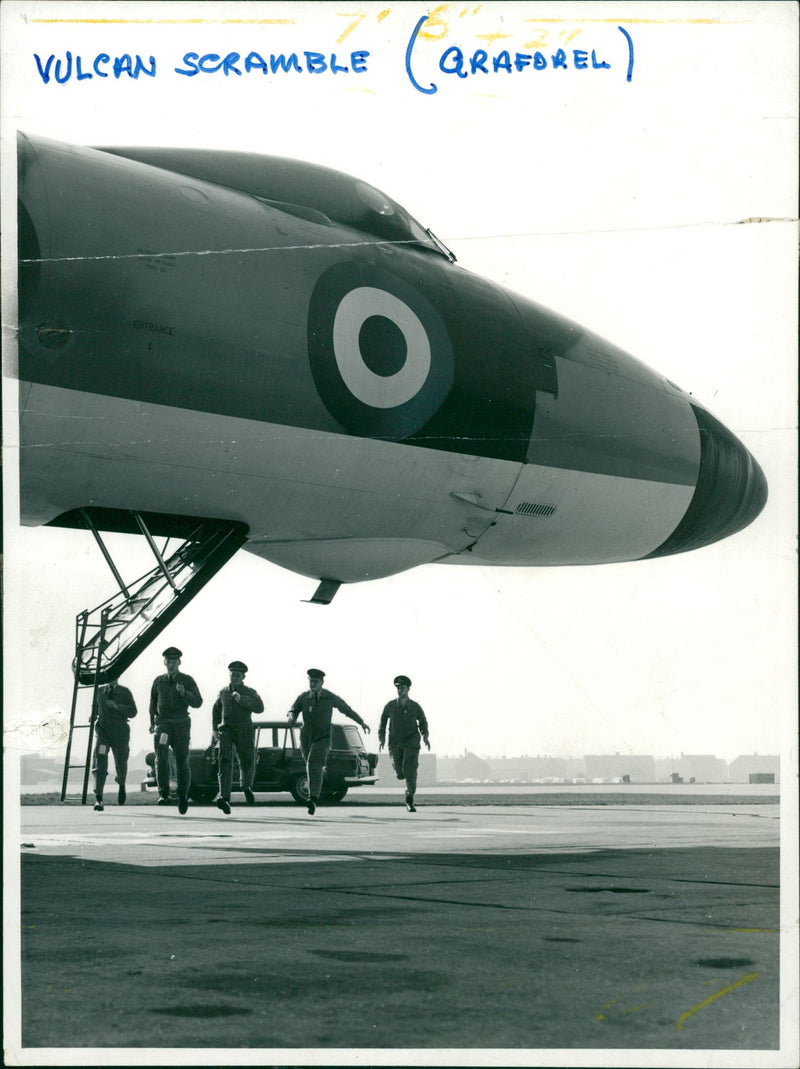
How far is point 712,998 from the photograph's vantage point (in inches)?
134

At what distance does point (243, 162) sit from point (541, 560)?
352 cm

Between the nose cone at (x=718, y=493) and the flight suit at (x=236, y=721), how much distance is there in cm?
388

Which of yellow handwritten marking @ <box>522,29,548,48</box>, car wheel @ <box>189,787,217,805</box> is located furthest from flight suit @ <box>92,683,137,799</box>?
yellow handwritten marking @ <box>522,29,548,48</box>

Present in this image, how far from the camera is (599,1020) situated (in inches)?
125

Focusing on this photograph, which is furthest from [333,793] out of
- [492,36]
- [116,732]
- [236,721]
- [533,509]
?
[492,36]

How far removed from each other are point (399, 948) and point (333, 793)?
1111 cm

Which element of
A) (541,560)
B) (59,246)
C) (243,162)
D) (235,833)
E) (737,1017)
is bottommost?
(235,833)

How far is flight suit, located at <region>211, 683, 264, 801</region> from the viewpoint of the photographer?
10.8 metres

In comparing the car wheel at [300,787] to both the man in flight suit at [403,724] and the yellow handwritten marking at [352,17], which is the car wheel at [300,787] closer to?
the man in flight suit at [403,724]

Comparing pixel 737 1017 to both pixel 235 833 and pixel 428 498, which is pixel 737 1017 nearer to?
pixel 428 498

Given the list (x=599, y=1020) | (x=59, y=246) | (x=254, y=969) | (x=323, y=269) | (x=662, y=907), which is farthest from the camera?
(x=323, y=269)

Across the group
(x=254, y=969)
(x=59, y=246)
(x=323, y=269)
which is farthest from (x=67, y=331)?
(x=254, y=969)

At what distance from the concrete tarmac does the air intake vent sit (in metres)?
2.28

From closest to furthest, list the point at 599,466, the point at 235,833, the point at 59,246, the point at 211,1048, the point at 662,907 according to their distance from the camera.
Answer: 1. the point at 211,1048
2. the point at 662,907
3. the point at 59,246
4. the point at 599,466
5. the point at 235,833
